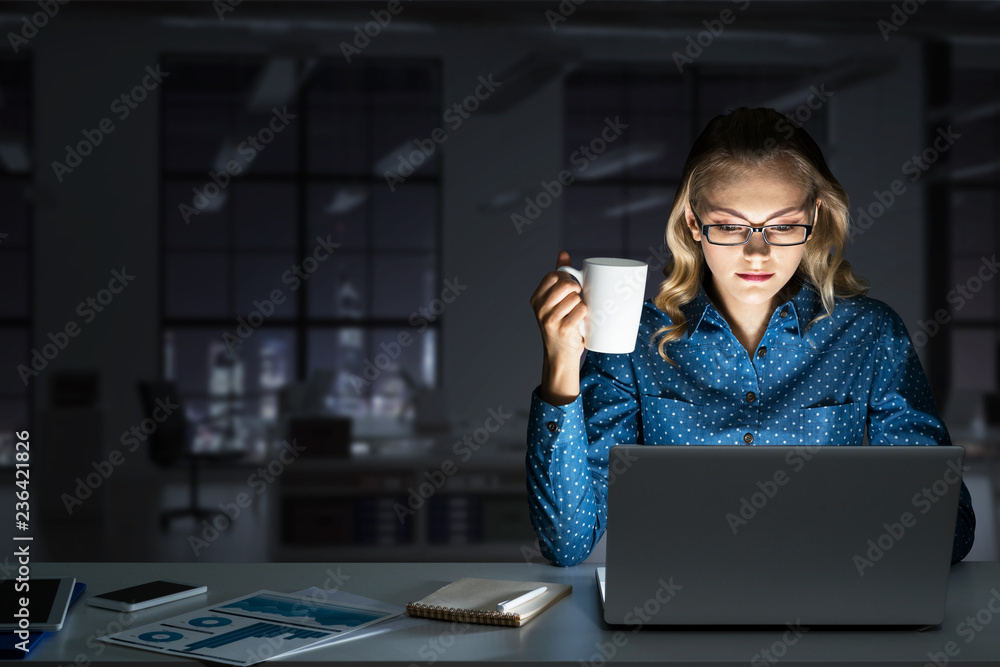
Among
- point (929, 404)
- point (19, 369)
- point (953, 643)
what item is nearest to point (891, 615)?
point (953, 643)

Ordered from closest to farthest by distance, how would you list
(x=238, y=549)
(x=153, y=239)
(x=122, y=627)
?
(x=122, y=627) < (x=238, y=549) < (x=153, y=239)

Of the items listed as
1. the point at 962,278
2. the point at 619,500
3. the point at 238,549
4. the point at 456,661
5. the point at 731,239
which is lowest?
the point at 238,549

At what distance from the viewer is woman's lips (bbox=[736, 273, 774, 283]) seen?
5.01ft

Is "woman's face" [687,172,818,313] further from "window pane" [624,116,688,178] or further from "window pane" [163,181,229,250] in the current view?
"window pane" [624,116,688,178]

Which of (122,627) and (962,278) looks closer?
(122,627)

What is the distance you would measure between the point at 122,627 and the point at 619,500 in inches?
25.0

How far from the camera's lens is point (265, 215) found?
8195mm

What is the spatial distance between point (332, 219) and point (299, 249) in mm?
388

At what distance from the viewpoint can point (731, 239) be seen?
59.8 inches

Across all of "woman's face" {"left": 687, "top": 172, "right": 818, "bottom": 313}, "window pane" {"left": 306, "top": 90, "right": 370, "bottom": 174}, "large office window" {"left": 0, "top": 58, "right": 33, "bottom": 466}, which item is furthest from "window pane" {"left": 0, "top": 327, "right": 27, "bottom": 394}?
"woman's face" {"left": 687, "top": 172, "right": 818, "bottom": 313}

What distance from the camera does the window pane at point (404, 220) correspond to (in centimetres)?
828

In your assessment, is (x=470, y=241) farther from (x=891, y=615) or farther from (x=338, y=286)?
(x=891, y=615)

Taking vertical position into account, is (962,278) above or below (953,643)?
above

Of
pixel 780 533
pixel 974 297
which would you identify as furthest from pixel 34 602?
pixel 974 297
